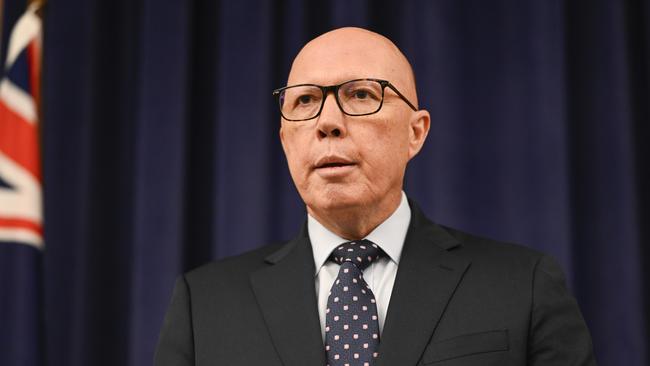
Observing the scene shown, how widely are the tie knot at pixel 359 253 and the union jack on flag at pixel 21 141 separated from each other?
3.47 feet

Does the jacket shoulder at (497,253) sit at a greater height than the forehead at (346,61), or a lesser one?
lesser

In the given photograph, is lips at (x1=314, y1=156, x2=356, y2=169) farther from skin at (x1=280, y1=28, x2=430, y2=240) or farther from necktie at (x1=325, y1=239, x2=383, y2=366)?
necktie at (x1=325, y1=239, x2=383, y2=366)

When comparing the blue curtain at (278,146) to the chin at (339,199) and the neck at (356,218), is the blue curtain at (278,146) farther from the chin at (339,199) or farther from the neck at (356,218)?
the chin at (339,199)

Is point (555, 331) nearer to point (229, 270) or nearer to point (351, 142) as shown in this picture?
point (351, 142)

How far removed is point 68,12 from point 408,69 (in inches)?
52.7

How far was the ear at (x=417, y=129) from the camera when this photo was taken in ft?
4.57

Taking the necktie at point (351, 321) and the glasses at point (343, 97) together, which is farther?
the glasses at point (343, 97)

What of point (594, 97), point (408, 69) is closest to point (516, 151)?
point (594, 97)

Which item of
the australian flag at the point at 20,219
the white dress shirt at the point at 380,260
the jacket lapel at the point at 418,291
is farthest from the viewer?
the australian flag at the point at 20,219

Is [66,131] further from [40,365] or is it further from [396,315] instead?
[396,315]

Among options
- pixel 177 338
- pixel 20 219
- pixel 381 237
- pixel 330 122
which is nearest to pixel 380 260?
pixel 381 237

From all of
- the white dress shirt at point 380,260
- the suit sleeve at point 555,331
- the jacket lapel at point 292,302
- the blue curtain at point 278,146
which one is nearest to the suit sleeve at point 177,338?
the jacket lapel at point 292,302

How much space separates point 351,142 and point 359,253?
21 cm

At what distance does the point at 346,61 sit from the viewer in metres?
1.30
